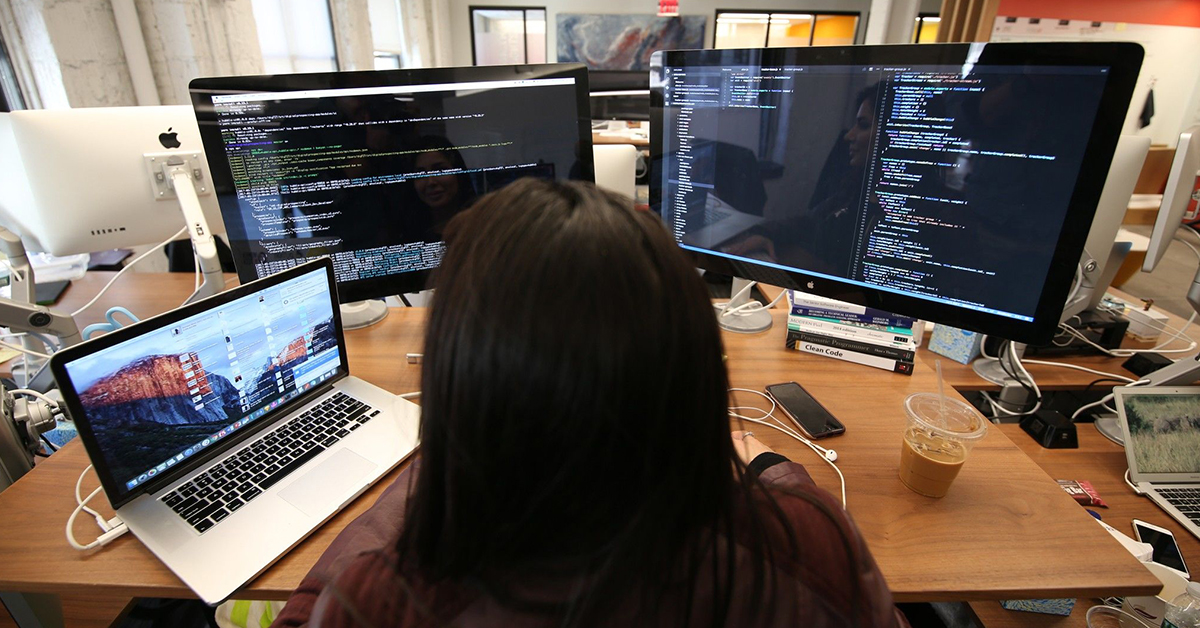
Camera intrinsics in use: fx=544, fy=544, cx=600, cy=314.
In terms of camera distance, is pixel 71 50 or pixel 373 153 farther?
pixel 71 50

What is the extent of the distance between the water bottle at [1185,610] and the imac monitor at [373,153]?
1.18 m

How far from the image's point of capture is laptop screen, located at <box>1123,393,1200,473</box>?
0.97 m

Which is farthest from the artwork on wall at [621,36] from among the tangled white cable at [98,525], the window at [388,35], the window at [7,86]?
the tangled white cable at [98,525]

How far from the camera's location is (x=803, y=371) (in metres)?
1.07

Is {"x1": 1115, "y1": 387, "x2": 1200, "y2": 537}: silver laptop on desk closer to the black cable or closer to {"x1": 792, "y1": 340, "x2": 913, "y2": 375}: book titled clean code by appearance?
the black cable

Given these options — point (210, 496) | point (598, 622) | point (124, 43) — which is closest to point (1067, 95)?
point (598, 622)

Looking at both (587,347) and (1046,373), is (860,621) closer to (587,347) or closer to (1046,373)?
(587,347)

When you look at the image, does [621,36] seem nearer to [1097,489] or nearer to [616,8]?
[616,8]

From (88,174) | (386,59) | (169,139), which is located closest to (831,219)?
(169,139)

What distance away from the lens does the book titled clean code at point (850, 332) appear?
1053mm

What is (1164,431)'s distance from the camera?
984mm

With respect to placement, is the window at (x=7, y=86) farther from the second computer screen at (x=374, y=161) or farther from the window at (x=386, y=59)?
the window at (x=386, y=59)

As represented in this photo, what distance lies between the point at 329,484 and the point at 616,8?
7.47 meters

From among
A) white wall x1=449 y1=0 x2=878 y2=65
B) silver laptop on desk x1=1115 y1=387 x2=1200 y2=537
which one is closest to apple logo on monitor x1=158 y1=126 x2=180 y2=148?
silver laptop on desk x1=1115 y1=387 x2=1200 y2=537
